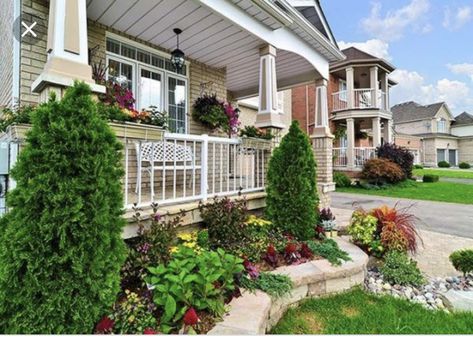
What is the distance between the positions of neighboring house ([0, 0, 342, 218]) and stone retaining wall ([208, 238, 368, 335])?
154 centimetres

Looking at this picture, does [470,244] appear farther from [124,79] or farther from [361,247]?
[124,79]

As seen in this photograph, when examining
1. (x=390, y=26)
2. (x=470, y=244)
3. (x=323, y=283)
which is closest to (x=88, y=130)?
(x=323, y=283)

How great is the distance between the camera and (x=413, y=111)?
36.5 m

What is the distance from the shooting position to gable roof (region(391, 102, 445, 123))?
114 ft

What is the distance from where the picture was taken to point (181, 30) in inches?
193

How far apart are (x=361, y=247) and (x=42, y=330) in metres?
4.01

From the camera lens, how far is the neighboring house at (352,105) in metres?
15.4

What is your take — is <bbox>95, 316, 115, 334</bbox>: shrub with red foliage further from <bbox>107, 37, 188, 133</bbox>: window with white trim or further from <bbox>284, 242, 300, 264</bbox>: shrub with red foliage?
<bbox>107, 37, 188, 133</bbox>: window with white trim

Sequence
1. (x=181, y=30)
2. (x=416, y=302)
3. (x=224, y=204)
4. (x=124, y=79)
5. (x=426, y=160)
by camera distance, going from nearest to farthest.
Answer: (x=416, y=302), (x=224, y=204), (x=181, y=30), (x=124, y=79), (x=426, y=160)

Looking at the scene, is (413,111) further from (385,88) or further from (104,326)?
(104,326)

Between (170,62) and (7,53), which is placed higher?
(170,62)

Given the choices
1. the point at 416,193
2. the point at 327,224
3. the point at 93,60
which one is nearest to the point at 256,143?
the point at 327,224

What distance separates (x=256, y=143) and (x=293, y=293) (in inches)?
99.4

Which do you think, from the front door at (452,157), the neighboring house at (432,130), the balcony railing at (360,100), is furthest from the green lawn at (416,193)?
the front door at (452,157)
